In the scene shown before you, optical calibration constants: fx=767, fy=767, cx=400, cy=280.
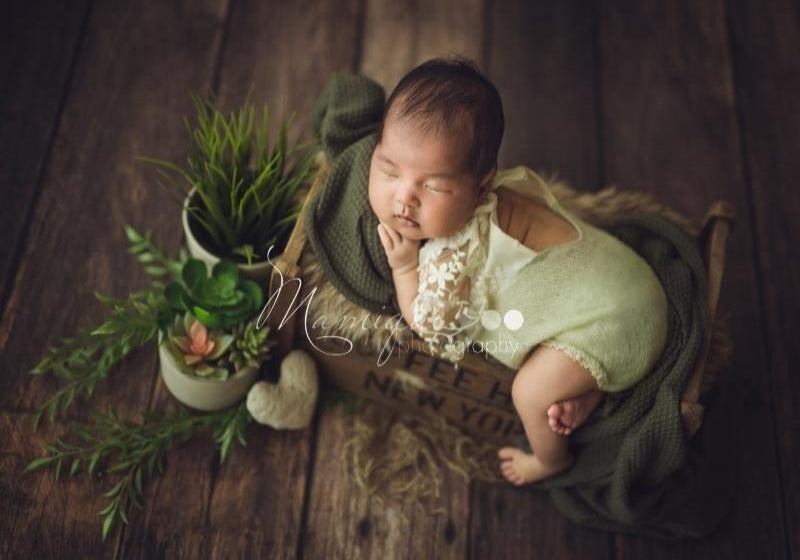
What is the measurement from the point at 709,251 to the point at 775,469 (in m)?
0.46

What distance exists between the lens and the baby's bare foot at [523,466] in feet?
4.29

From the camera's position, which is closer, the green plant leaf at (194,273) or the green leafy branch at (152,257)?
the green plant leaf at (194,273)

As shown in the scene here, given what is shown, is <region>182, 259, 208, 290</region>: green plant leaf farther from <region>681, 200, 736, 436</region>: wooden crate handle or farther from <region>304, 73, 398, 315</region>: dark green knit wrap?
<region>681, 200, 736, 436</region>: wooden crate handle

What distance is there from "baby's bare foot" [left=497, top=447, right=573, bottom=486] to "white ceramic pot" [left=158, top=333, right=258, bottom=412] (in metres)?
0.47

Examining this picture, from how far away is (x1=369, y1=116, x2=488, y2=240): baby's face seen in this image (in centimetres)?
101

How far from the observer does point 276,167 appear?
1.24 meters

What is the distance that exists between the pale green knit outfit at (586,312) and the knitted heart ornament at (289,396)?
0.34m

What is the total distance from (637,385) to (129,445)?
85 centimetres

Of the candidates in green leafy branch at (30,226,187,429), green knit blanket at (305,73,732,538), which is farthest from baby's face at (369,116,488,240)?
green leafy branch at (30,226,187,429)

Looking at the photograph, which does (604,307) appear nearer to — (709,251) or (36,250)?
(709,251)

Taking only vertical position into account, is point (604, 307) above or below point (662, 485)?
above

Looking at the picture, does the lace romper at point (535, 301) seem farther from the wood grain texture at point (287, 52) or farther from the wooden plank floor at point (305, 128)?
the wood grain texture at point (287, 52)

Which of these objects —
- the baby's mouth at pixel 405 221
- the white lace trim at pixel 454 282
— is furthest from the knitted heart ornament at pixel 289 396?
the baby's mouth at pixel 405 221

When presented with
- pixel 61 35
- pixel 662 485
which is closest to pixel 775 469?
pixel 662 485
